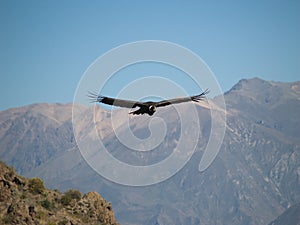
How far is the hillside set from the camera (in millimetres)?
118562

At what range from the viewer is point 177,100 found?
220 ft

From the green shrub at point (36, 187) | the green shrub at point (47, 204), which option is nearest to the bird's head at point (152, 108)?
the green shrub at point (47, 204)

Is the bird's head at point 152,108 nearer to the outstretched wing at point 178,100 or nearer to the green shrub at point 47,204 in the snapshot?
the outstretched wing at point 178,100

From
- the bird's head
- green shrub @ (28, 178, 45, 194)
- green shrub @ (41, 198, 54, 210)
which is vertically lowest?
the bird's head

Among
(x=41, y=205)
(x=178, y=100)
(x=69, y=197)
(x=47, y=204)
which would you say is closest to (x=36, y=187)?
(x=47, y=204)

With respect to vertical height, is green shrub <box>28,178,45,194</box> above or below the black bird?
above

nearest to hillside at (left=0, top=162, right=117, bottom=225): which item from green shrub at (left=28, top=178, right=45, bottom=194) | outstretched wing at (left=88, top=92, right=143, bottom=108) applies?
green shrub at (left=28, top=178, right=45, bottom=194)

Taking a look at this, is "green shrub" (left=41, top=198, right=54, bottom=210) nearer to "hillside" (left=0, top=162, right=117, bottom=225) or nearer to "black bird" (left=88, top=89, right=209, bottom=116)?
"hillside" (left=0, top=162, right=117, bottom=225)

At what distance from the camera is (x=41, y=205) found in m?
133

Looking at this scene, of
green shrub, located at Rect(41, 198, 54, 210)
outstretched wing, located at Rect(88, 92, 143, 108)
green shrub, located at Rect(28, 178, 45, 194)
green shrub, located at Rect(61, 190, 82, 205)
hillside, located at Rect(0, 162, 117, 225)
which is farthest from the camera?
green shrub, located at Rect(61, 190, 82, 205)

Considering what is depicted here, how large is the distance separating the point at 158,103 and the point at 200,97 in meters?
4.80

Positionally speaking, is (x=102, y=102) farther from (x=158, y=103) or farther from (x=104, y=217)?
(x=104, y=217)

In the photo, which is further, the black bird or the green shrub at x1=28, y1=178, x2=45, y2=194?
the green shrub at x1=28, y1=178, x2=45, y2=194

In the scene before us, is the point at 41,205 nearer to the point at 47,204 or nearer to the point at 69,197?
the point at 47,204
